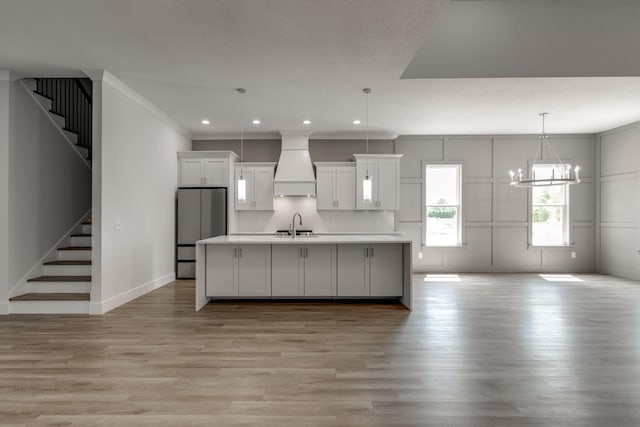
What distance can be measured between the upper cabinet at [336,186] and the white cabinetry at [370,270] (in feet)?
9.00

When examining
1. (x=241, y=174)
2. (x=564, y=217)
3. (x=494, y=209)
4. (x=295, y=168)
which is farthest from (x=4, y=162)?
(x=564, y=217)

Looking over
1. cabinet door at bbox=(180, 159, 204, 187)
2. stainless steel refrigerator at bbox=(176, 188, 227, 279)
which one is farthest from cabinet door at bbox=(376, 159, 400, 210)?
cabinet door at bbox=(180, 159, 204, 187)

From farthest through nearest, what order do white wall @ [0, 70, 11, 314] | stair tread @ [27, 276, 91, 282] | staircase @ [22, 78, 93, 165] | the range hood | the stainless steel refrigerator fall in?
the range hood → the stainless steel refrigerator → staircase @ [22, 78, 93, 165] → stair tread @ [27, 276, 91, 282] → white wall @ [0, 70, 11, 314]

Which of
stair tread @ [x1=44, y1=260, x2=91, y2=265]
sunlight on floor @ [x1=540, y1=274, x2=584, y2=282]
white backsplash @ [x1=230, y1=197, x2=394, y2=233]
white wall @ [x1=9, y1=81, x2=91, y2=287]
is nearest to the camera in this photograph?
white wall @ [x1=9, y1=81, x2=91, y2=287]

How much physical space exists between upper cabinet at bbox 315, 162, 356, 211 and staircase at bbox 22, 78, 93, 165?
4.07 meters

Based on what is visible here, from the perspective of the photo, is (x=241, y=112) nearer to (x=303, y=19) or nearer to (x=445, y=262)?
(x=303, y=19)

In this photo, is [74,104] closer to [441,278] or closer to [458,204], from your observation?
[441,278]

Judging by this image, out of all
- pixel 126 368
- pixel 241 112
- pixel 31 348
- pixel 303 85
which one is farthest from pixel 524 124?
pixel 31 348

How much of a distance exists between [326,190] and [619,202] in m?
5.75

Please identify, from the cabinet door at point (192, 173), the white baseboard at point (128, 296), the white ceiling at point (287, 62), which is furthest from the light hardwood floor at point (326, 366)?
the cabinet door at point (192, 173)

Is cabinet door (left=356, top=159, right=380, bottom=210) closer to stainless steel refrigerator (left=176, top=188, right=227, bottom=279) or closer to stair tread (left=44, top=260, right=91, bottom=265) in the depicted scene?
stainless steel refrigerator (left=176, top=188, right=227, bottom=279)

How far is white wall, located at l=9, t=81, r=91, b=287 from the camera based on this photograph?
462 cm

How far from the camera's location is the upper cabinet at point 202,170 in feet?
24.8

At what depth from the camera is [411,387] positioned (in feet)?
8.60
